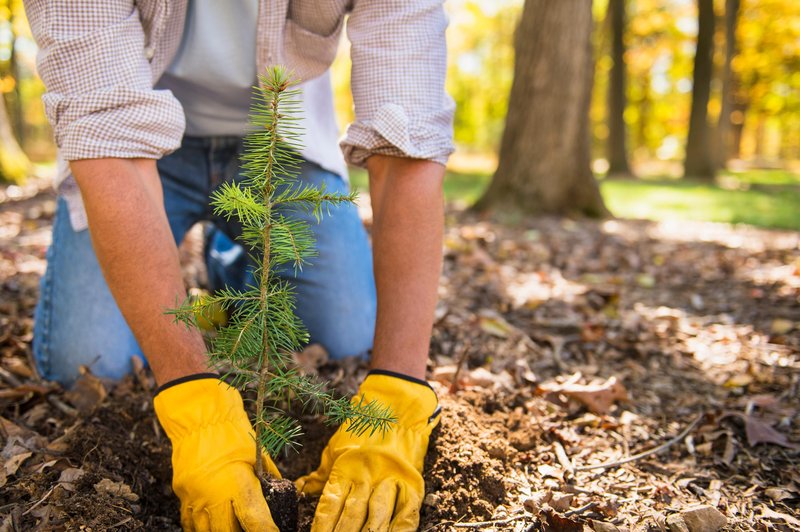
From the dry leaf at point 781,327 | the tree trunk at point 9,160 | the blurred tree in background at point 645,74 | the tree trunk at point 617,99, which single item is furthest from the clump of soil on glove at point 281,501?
the tree trunk at point 617,99

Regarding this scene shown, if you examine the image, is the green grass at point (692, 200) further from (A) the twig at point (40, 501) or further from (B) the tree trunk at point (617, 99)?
(A) the twig at point (40, 501)

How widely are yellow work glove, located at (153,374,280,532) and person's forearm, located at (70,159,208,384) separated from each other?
0.21 feet

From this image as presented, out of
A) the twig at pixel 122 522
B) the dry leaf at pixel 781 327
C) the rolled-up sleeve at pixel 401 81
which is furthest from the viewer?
the dry leaf at pixel 781 327

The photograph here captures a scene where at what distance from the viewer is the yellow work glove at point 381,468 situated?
1.30m

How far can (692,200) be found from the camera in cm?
870

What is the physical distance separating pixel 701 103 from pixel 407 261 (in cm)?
1349

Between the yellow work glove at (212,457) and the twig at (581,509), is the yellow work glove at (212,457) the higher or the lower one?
the higher one

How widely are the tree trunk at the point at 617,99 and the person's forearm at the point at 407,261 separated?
513 inches

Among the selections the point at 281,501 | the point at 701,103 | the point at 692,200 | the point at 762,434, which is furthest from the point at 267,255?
the point at 701,103

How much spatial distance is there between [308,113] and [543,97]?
3796mm

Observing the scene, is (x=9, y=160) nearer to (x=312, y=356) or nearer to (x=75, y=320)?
(x=75, y=320)

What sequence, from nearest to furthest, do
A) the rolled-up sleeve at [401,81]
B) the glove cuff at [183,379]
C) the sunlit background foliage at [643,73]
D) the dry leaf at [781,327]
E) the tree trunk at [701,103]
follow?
the glove cuff at [183,379]
the rolled-up sleeve at [401,81]
the dry leaf at [781,327]
the tree trunk at [701,103]
the sunlit background foliage at [643,73]

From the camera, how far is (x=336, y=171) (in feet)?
7.88

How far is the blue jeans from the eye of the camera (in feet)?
7.00
